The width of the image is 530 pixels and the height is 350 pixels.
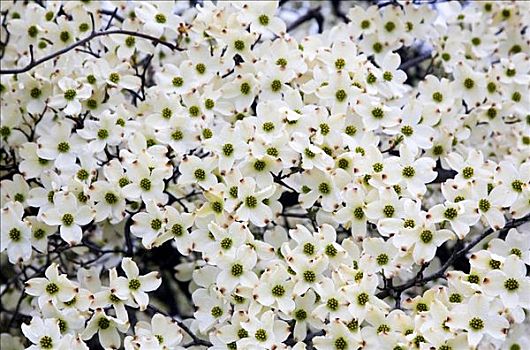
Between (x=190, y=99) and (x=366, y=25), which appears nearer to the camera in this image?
(x=190, y=99)

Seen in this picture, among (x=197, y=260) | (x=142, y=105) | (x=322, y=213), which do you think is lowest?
(x=197, y=260)

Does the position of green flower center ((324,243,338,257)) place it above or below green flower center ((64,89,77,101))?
below

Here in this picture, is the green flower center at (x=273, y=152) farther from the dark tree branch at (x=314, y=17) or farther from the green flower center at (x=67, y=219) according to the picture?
the dark tree branch at (x=314, y=17)

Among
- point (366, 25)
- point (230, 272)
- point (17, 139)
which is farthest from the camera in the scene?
point (366, 25)

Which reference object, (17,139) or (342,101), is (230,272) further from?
(17,139)

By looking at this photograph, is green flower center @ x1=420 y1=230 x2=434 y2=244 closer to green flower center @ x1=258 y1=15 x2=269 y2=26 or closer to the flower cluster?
the flower cluster

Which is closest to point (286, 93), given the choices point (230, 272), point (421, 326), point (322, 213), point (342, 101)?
point (342, 101)

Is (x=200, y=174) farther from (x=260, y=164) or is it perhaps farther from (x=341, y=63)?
(x=341, y=63)

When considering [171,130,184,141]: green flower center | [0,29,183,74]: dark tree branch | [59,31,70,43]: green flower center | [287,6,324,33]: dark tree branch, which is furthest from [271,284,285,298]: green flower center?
[287,6,324,33]: dark tree branch
